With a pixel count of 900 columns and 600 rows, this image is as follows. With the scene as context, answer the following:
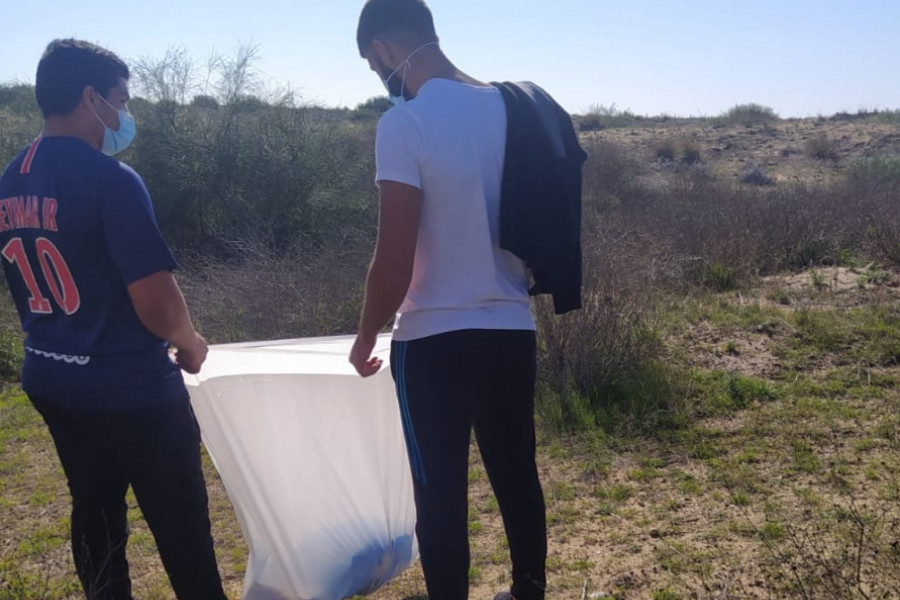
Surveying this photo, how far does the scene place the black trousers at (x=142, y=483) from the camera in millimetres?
2004

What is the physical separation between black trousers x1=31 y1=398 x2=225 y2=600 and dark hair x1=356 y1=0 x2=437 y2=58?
1034 mm

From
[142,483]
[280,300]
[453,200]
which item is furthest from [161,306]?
[280,300]

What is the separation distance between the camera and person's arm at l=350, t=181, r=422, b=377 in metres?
1.93

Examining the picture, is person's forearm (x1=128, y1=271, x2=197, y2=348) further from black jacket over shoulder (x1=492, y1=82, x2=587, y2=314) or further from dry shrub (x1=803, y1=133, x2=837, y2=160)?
dry shrub (x1=803, y1=133, x2=837, y2=160)

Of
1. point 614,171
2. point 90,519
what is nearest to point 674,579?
point 90,519

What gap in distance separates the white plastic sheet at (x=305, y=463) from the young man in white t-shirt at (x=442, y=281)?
1.38 ft

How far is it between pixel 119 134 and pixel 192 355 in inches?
23.3

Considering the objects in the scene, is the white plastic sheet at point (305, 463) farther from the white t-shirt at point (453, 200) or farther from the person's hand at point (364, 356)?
the white t-shirt at point (453, 200)

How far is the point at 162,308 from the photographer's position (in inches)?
75.7

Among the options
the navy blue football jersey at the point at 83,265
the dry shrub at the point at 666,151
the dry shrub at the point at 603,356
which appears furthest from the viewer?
the dry shrub at the point at 666,151

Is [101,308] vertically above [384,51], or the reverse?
[384,51]

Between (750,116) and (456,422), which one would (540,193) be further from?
(750,116)

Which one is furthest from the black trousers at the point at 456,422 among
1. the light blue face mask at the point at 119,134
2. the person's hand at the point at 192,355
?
the light blue face mask at the point at 119,134

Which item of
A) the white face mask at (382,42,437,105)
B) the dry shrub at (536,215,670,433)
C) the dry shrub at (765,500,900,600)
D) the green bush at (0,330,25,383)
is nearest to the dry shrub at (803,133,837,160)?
the dry shrub at (536,215,670,433)
